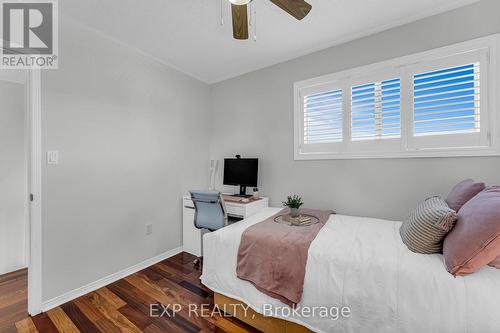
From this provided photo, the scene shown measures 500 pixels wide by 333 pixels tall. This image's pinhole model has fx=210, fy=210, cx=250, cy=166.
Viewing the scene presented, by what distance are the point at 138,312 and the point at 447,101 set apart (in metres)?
3.28

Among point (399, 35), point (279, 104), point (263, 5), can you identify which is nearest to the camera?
point (263, 5)

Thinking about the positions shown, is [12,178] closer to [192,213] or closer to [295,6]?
[192,213]

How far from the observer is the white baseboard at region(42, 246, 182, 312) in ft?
5.99

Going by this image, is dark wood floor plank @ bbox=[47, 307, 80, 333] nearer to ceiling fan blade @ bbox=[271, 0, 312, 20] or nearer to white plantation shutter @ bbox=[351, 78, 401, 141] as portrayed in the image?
ceiling fan blade @ bbox=[271, 0, 312, 20]

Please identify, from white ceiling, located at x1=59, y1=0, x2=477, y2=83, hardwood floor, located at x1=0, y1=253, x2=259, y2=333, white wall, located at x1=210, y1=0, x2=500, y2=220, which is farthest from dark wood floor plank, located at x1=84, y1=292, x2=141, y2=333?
white ceiling, located at x1=59, y1=0, x2=477, y2=83

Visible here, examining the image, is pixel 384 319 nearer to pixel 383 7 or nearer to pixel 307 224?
pixel 307 224

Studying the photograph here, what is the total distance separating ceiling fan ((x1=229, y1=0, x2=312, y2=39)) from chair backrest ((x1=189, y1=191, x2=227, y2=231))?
4.87ft

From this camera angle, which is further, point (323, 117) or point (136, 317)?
point (323, 117)

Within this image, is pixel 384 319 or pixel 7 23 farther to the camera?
pixel 7 23

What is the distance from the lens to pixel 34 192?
69.1 inches

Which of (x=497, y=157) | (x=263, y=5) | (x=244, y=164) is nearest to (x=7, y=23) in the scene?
(x=263, y=5)

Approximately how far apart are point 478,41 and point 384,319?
91.3 inches

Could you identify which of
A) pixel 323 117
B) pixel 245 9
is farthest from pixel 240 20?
pixel 323 117

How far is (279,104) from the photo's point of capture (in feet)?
9.34
